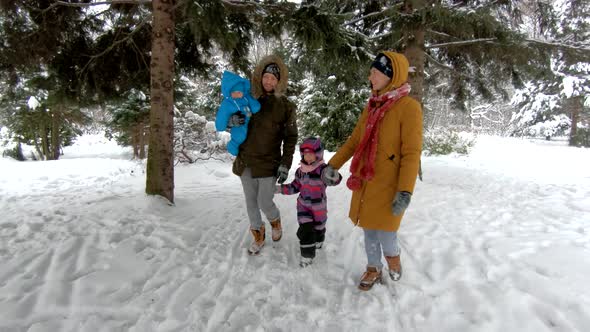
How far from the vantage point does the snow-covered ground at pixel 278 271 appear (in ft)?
7.51

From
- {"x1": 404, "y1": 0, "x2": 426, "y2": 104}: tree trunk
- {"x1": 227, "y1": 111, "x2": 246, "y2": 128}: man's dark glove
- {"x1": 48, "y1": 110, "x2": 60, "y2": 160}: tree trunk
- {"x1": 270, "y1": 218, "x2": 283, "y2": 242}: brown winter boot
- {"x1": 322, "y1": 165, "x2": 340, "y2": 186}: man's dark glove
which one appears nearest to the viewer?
{"x1": 322, "y1": 165, "x2": 340, "y2": 186}: man's dark glove

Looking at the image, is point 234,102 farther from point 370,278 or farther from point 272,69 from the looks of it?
point 370,278

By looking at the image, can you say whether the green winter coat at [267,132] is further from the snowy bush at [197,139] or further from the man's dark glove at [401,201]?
the snowy bush at [197,139]

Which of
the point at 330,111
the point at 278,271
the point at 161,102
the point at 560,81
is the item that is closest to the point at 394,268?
the point at 278,271

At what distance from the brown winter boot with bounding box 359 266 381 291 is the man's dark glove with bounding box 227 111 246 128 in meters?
1.83

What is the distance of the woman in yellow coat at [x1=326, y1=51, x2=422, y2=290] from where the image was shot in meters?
2.38

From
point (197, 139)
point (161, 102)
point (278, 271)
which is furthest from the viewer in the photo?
point (197, 139)

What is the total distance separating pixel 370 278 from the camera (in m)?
2.79

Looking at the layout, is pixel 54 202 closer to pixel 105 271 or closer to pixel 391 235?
pixel 105 271

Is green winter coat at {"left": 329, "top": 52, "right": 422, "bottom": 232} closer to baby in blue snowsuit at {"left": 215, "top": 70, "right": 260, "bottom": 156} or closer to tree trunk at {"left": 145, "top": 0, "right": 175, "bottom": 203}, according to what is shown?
baby in blue snowsuit at {"left": 215, "top": 70, "right": 260, "bottom": 156}

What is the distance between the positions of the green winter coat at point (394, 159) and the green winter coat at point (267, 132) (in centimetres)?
104

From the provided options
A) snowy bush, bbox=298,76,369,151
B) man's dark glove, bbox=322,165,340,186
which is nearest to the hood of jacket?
man's dark glove, bbox=322,165,340,186

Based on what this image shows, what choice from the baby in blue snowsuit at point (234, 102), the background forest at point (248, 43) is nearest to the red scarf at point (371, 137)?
the baby in blue snowsuit at point (234, 102)

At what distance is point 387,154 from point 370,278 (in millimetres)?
1104
